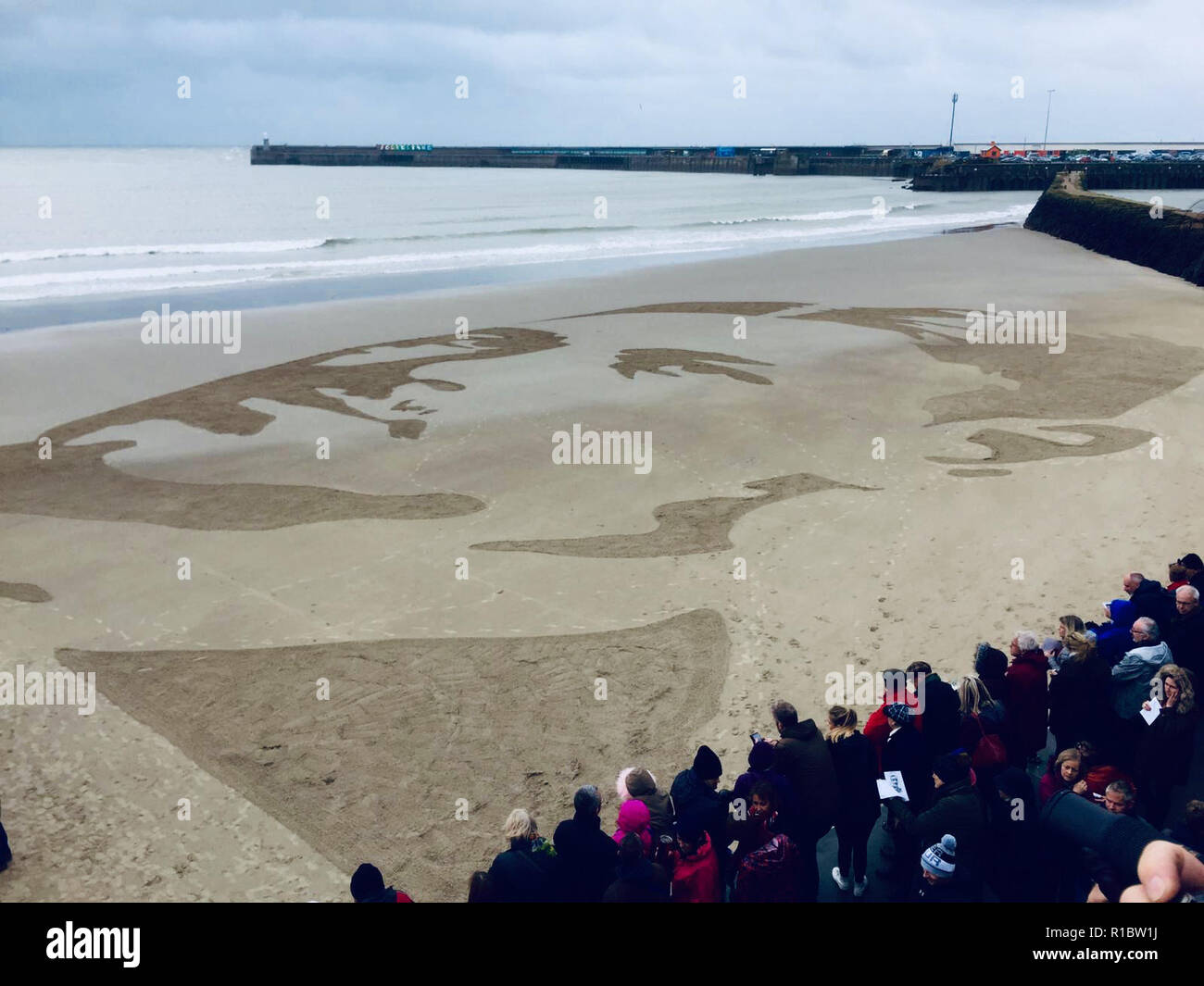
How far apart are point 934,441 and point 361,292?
82.1 feet

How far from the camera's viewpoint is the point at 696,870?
5531mm

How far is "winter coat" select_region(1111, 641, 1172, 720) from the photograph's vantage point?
686 centimetres

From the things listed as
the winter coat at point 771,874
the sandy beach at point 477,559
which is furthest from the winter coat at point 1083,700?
the winter coat at point 771,874

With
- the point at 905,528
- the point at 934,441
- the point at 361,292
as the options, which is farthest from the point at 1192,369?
the point at 361,292

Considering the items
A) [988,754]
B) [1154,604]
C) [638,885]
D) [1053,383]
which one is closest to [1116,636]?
[1154,604]

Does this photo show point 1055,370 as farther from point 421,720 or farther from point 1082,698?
point 421,720

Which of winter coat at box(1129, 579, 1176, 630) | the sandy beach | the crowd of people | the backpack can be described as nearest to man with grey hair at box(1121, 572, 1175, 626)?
winter coat at box(1129, 579, 1176, 630)

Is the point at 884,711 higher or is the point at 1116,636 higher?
the point at 1116,636

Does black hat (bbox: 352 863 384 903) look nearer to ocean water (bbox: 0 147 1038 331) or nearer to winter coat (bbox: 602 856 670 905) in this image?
winter coat (bbox: 602 856 670 905)

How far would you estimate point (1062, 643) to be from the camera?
778cm

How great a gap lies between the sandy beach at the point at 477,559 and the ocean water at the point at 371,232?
1620 cm

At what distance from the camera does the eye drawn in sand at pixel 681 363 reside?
2034 centimetres

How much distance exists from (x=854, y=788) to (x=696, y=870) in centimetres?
137
